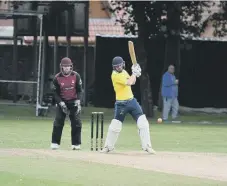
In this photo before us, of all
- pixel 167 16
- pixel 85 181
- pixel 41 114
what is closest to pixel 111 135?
pixel 85 181

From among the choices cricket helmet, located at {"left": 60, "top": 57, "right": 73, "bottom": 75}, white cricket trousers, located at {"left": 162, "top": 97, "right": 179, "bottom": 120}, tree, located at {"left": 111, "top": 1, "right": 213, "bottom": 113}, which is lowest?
white cricket trousers, located at {"left": 162, "top": 97, "right": 179, "bottom": 120}

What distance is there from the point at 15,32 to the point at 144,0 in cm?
801

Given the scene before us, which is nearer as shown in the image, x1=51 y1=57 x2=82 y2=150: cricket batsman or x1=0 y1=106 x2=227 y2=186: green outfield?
x1=0 y1=106 x2=227 y2=186: green outfield

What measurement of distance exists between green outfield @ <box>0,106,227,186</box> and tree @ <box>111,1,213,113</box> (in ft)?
21.1

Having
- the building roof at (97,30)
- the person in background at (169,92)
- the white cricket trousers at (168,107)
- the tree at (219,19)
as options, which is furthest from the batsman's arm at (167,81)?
the building roof at (97,30)

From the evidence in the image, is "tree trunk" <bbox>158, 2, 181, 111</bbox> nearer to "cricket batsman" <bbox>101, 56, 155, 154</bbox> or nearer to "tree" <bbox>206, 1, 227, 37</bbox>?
"tree" <bbox>206, 1, 227, 37</bbox>

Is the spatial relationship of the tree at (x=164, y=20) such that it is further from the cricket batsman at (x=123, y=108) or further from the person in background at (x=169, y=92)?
the cricket batsman at (x=123, y=108)

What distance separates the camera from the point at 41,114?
97.0 ft

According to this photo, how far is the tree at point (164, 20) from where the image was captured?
30875 mm

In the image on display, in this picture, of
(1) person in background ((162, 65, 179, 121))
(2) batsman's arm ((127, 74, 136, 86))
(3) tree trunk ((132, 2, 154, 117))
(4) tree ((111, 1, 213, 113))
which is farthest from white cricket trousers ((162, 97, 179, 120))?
(2) batsman's arm ((127, 74, 136, 86))

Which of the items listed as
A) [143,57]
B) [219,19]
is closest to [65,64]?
[143,57]

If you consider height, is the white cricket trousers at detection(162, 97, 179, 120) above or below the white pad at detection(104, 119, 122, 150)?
below

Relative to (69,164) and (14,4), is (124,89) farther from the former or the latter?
(14,4)

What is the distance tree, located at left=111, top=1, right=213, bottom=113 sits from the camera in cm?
3088
